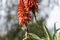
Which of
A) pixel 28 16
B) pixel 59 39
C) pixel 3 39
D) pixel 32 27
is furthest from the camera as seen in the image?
pixel 3 39

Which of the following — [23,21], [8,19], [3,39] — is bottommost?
[3,39]

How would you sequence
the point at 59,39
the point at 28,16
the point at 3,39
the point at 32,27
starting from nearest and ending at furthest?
the point at 28,16, the point at 59,39, the point at 32,27, the point at 3,39

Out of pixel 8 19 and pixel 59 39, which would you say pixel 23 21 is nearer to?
pixel 59 39

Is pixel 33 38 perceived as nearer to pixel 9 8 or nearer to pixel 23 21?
pixel 23 21

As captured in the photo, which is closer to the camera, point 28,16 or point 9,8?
point 28,16

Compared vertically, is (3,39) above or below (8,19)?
below

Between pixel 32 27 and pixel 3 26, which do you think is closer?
pixel 32 27

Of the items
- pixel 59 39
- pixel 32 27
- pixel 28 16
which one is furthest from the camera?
Answer: pixel 32 27

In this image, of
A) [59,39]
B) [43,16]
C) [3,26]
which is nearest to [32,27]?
[43,16]

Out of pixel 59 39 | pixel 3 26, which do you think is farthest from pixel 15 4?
pixel 59 39
